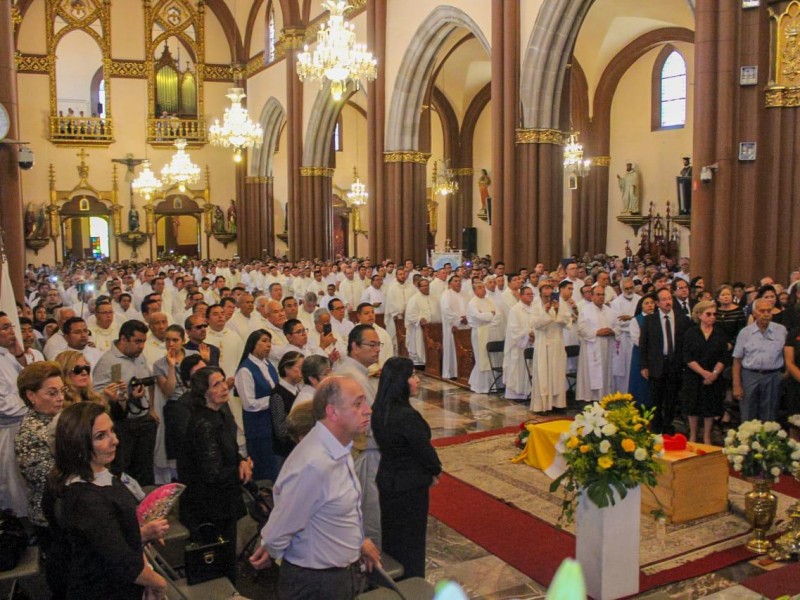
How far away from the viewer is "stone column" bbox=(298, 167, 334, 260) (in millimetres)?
27766

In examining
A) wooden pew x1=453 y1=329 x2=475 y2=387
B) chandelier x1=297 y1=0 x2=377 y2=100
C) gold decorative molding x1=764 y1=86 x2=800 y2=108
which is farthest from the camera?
chandelier x1=297 y1=0 x2=377 y2=100

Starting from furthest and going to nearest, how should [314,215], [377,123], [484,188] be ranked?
[484,188] → [314,215] → [377,123]

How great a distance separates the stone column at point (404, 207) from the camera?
2141 centimetres

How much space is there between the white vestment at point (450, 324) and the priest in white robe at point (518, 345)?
1575 mm

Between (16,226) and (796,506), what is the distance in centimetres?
1098

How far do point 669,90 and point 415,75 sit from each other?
9704mm

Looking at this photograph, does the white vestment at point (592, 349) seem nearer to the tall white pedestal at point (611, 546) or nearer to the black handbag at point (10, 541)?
the tall white pedestal at point (611, 546)

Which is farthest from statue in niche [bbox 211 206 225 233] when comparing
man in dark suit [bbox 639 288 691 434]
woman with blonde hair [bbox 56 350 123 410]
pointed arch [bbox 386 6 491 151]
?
woman with blonde hair [bbox 56 350 123 410]

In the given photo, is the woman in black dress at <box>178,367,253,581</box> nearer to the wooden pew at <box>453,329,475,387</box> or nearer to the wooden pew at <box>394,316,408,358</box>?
the wooden pew at <box>453,329,475,387</box>

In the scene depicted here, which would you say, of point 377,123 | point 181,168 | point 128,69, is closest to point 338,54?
point 377,123

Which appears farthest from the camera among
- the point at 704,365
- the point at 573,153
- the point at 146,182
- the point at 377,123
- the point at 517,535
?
the point at 146,182

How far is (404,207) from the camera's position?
844 inches

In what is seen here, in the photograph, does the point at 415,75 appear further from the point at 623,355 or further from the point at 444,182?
the point at 623,355

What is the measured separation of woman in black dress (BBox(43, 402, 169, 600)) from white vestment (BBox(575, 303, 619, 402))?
8.23 m
